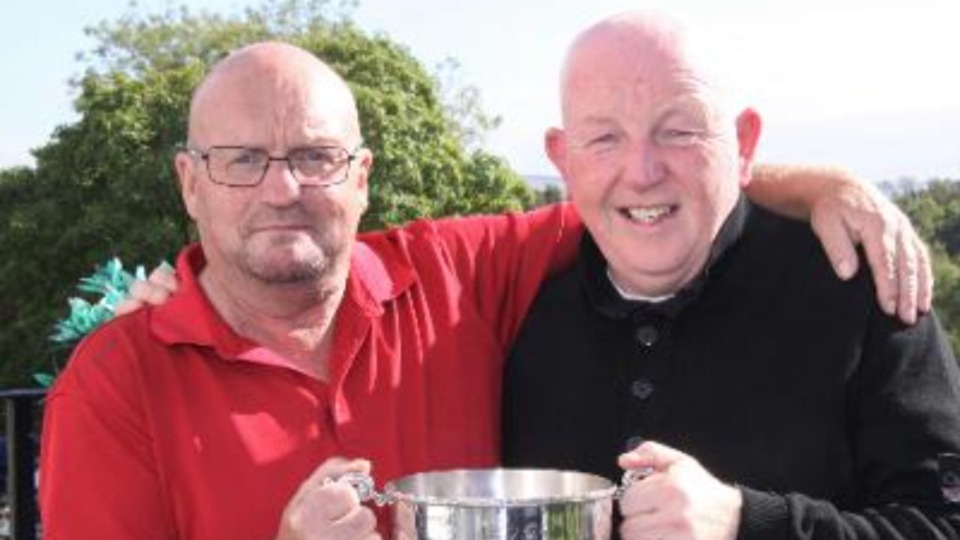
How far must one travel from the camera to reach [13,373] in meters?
18.7

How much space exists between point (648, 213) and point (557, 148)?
1.00ft

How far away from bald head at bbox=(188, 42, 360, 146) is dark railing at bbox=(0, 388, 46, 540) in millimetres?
2207

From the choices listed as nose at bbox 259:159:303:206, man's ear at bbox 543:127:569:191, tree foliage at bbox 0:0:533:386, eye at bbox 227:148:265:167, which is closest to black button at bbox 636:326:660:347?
man's ear at bbox 543:127:569:191

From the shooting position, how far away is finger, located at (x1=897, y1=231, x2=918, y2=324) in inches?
101

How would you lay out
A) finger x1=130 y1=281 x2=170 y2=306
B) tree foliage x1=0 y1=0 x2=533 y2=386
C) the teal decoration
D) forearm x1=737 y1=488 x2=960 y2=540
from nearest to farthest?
forearm x1=737 y1=488 x2=960 y2=540 → finger x1=130 y1=281 x2=170 y2=306 → the teal decoration → tree foliage x1=0 y1=0 x2=533 y2=386

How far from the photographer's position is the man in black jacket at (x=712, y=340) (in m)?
2.50

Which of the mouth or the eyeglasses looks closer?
the mouth

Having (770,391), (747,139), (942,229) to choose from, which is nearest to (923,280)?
(770,391)

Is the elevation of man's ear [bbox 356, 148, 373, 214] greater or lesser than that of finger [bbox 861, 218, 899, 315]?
greater

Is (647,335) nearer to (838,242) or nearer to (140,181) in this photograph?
(838,242)

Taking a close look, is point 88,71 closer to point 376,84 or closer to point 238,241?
point 376,84

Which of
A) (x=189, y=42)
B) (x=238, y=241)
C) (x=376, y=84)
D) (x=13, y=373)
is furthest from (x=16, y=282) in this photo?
(x=238, y=241)

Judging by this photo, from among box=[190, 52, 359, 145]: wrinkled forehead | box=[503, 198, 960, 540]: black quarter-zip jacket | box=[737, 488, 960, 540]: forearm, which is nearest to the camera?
box=[737, 488, 960, 540]: forearm

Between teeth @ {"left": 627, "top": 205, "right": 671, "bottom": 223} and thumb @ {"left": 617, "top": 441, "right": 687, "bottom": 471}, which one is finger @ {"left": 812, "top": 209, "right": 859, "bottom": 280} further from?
thumb @ {"left": 617, "top": 441, "right": 687, "bottom": 471}
